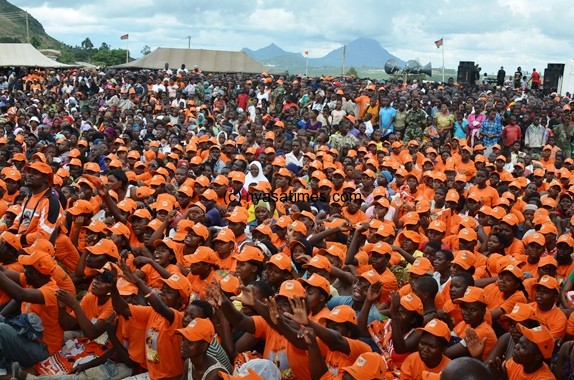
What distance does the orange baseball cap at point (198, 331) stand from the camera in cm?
413

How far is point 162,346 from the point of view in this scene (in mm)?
4922

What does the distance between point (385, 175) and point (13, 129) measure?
9.59 m

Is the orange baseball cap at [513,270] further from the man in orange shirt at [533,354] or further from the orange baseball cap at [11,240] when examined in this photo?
the orange baseball cap at [11,240]

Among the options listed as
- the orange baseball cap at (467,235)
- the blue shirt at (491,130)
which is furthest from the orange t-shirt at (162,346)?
the blue shirt at (491,130)

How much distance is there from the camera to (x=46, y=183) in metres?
6.99

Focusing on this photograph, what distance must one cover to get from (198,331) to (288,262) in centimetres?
148

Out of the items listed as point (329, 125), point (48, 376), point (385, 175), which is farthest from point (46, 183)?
point (329, 125)

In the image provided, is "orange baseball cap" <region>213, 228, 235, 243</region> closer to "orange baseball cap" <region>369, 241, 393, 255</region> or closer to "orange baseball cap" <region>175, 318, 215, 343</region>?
"orange baseball cap" <region>369, 241, 393, 255</region>

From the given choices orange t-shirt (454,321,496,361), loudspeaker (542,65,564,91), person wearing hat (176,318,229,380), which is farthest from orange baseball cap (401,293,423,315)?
loudspeaker (542,65,564,91)

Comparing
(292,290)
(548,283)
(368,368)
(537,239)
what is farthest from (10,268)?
(537,239)

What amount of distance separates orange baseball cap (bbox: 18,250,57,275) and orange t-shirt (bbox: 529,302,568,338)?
397cm

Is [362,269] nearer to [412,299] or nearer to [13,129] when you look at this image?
[412,299]

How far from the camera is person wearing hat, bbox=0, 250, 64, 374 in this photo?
5.12m

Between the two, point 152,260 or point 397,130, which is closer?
point 152,260
